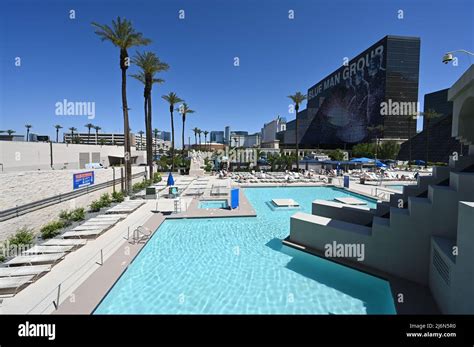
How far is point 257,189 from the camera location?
2231cm

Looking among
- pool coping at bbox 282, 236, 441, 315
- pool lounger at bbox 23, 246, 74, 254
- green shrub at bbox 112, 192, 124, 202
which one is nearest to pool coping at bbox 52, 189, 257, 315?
pool lounger at bbox 23, 246, 74, 254

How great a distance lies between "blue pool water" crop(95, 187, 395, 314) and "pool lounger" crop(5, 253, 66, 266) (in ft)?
7.31

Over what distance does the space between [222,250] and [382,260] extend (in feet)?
17.1

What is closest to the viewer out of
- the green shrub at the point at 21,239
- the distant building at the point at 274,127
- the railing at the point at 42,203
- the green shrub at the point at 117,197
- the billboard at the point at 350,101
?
the green shrub at the point at 21,239

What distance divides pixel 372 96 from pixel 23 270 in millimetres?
96494

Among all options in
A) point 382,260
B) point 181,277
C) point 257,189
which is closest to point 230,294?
point 181,277

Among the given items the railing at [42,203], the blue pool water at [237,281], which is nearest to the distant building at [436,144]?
the blue pool water at [237,281]

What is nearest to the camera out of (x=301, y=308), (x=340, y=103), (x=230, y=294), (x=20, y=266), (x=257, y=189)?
(x=301, y=308)

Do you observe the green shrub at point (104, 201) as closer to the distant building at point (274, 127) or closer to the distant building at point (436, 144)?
the distant building at point (436, 144)

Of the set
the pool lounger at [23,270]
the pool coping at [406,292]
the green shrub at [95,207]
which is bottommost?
the pool coping at [406,292]

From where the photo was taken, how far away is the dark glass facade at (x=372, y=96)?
74.3 metres

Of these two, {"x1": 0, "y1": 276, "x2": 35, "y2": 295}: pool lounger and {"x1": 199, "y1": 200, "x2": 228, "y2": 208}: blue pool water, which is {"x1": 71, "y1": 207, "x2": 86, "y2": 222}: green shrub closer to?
{"x1": 0, "y1": 276, "x2": 35, "y2": 295}: pool lounger

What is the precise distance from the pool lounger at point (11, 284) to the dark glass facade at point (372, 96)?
69700 mm
